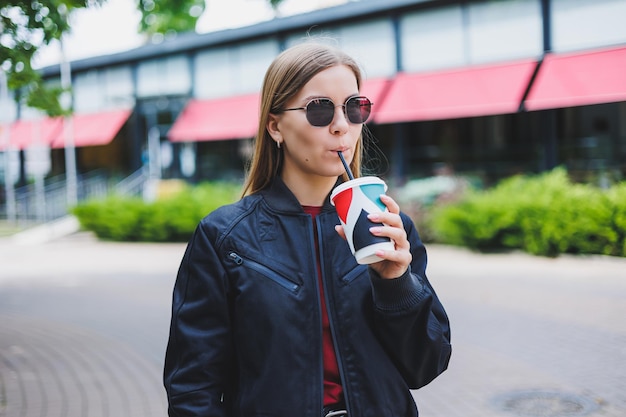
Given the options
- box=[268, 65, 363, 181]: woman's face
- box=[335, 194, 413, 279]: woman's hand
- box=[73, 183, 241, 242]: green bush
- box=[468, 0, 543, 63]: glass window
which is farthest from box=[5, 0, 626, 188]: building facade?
box=[335, 194, 413, 279]: woman's hand

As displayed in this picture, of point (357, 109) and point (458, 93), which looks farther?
point (458, 93)

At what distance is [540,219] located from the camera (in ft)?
38.1

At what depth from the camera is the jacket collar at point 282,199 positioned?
1.78 m

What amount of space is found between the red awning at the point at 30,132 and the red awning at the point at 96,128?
1.40ft

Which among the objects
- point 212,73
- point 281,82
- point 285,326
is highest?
point 212,73

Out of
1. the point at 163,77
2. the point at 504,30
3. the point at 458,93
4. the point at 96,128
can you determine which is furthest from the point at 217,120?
the point at 504,30

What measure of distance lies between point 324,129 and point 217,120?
68.7ft

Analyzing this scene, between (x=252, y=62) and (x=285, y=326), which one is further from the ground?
(x=252, y=62)

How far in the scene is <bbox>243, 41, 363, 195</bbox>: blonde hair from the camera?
174 centimetres

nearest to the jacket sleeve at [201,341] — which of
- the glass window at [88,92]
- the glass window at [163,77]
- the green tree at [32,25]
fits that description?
the green tree at [32,25]

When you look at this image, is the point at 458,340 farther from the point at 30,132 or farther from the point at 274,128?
the point at 30,132

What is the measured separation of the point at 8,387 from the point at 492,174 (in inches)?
579

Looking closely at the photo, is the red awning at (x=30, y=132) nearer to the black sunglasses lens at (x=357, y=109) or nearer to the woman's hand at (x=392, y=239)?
the black sunglasses lens at (x=357, y=109)

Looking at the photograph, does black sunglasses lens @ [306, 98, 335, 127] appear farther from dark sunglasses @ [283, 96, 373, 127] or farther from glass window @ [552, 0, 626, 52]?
glass window @ [552, 0, 626, 52]
